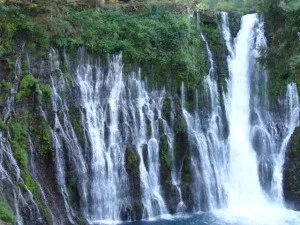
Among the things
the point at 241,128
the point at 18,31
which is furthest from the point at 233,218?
the point at 18,31

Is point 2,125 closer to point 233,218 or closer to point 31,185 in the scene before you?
point 31,185

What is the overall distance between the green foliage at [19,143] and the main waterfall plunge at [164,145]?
30 cm

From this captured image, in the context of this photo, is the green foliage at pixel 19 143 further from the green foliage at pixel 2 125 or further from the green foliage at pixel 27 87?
the green foliage at pixel 27 87

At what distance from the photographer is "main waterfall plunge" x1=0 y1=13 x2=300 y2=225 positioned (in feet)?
58.5

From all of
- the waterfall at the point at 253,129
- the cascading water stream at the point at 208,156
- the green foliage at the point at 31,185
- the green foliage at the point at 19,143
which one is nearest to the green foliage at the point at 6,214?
the green foliage at the point at 31,185

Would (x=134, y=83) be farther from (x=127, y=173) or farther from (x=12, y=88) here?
(x=12, y=88)

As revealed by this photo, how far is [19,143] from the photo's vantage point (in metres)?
16.3

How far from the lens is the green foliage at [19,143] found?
15.7 meters

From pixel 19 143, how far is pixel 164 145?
246 inches

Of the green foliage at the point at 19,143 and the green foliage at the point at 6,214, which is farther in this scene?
the green foliage at the point at 19,143

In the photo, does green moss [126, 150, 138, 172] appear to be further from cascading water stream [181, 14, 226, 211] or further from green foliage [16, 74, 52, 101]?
green foliage [16, 74, 52, 101]

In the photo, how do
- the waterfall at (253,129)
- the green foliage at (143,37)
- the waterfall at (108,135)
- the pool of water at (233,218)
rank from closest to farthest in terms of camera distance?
the waterfall at (108,135)
the pool of water at (233,218)
the green foliage at (143,37)
the waterfall at (253,129)

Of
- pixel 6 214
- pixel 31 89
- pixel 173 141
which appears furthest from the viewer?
pixel 173 141

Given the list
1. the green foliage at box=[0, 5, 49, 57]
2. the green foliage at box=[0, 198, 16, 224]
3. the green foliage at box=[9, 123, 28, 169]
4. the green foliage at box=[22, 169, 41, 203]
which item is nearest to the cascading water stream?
the green foliage at box=[0, 5, 49, 57]
